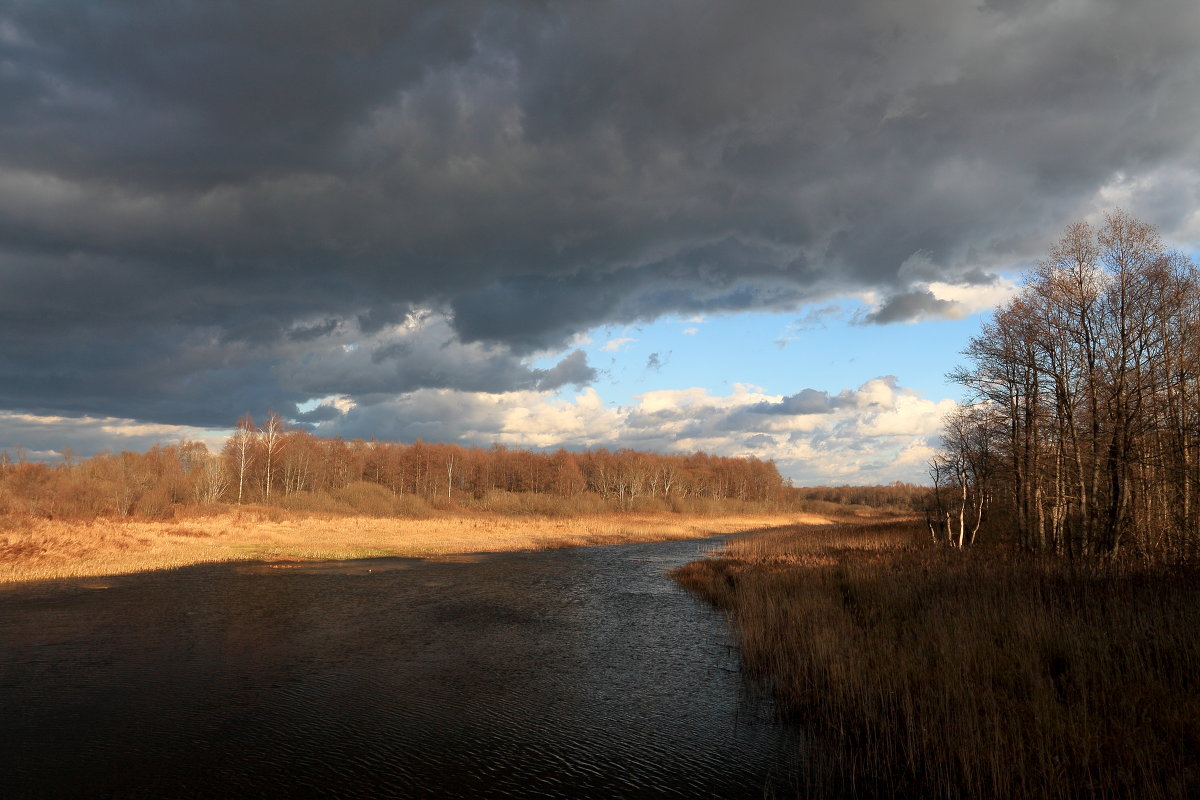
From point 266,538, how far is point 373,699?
3833 cm

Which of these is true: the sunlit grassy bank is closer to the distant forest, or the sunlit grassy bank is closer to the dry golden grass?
the dry golden grass

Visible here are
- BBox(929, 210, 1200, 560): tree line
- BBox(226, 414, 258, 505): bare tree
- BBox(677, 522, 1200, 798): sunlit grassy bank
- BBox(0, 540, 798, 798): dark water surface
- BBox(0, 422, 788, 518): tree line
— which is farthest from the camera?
BBox(226, 414, 258, 505): bare tree

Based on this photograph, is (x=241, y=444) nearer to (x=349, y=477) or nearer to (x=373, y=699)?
(x=349, y=477)

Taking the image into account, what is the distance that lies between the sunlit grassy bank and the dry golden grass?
3147 centimetres

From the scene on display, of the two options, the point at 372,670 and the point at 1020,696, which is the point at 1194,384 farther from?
the point at 372,670

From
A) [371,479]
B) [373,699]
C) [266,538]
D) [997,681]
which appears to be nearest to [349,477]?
[371,479]

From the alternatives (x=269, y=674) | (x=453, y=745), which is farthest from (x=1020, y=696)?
(x=269, y=674)

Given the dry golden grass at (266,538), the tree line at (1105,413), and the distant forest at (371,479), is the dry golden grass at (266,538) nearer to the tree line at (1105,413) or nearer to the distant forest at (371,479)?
the distant forest at (371,479)

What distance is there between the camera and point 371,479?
114 meters

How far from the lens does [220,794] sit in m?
9.04

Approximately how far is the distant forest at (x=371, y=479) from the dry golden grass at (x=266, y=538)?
262 inches

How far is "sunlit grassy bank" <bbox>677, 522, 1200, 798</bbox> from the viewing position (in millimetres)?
8188

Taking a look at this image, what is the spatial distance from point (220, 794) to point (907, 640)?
13440mm

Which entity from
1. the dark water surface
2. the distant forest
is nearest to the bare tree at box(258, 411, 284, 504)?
the distant forest
